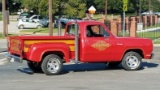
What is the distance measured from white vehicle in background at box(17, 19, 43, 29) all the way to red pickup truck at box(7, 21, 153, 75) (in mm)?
43464

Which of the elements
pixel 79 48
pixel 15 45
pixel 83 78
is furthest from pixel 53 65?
pixel 15 45

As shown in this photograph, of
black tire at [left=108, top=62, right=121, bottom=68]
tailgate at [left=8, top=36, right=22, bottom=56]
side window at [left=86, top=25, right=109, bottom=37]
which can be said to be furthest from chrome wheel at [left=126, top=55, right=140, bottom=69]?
tailgate at [left=8, top=36, right=22, bottom=56]

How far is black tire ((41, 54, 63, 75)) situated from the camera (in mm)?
15188

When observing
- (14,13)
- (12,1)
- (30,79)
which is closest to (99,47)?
(30,79)

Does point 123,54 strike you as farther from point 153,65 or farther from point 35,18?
point 35,18

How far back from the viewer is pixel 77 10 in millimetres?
61156

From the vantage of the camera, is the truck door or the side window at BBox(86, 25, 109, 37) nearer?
the truck door

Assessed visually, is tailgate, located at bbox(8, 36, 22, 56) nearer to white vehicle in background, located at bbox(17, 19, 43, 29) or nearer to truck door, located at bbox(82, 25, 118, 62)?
truck door, located at bbox(82, 25, 118, 62)

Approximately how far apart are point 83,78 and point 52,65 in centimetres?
130

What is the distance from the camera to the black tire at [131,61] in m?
16.5

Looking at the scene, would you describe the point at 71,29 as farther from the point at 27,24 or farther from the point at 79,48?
the point at 27,24

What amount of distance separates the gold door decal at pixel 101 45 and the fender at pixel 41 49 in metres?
1.13

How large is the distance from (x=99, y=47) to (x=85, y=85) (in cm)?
320

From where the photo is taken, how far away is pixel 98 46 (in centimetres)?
1594
